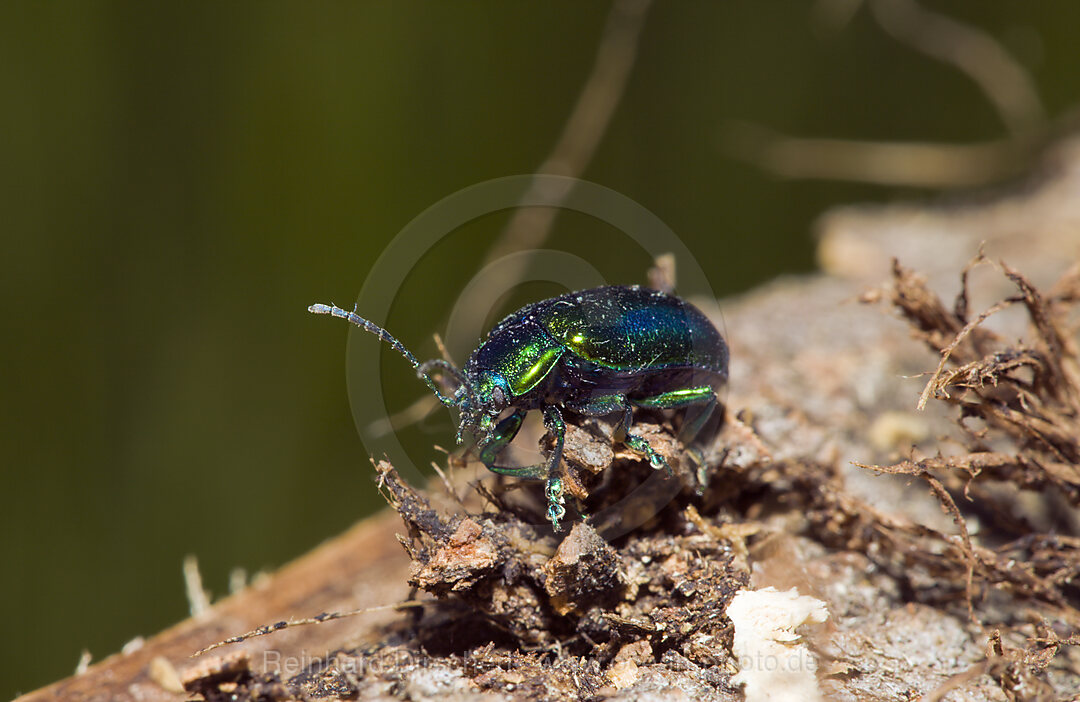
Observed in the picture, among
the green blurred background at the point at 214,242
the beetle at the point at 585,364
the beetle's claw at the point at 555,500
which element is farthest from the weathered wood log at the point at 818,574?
the green blurred background at the point at 214,242

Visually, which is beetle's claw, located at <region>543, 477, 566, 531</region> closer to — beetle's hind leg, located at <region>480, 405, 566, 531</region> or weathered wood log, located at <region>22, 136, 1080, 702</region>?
beetle's hind leg, located at <region>480, 405, 566, 531</region>

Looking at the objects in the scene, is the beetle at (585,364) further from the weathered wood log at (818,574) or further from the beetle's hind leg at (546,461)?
the weathered wood log at (818,574)

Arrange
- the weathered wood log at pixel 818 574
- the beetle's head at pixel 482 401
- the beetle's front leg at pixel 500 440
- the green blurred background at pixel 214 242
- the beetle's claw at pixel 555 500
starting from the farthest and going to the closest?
the green blurred background at pixel 214 242, the beetle's head at pixel 482 401, the beetle's front leg at pixel 500 440, the beetle's claw at pixel 555 500, the weathered wood log at pixel 818 574

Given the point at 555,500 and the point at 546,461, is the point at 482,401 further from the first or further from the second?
the point at 555,500

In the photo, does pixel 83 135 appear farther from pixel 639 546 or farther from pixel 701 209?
pixel 701 209

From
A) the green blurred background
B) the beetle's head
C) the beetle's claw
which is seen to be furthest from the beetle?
the green blurred background

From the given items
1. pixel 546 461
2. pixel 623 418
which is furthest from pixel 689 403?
pixel 546 461
